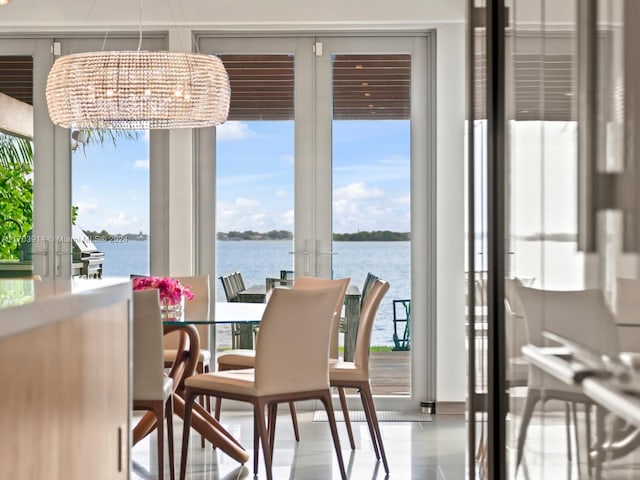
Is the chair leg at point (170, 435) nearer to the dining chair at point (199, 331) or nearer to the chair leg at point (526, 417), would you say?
the dining chair at point (199, 331)

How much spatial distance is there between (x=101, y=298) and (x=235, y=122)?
→ 4047mm

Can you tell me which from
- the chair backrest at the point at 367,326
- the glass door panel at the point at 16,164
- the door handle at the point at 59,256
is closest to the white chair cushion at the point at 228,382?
the chair backrest at the point at 367,326

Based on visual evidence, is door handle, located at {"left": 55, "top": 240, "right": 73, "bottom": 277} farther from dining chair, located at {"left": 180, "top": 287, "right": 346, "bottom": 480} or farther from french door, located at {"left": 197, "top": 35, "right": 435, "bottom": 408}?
dining chair, located at {"left": 180, "top": 287, "right": 346, "bottom": 480}

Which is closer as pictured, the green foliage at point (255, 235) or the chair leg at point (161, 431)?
the chair leg at point (161, 431)

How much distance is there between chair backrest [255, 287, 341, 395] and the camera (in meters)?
3.67

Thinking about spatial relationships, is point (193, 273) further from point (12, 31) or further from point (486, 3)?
point (486, 3)

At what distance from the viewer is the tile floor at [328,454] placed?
4113 mm

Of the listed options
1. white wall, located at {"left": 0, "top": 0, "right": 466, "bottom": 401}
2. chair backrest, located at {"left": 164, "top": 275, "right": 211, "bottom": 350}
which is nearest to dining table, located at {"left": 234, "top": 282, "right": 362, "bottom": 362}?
white wall, located at {"left": 0, "top": 0, "right": 466, "bottom": 401}

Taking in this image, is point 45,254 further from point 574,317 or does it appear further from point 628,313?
point 628,313

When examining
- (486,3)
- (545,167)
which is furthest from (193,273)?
(545,167)

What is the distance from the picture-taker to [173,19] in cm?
551

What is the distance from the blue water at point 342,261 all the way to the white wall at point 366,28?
299mm

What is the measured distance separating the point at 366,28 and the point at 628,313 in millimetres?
5023

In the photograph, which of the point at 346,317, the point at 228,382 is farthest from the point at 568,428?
the point at 346,317
